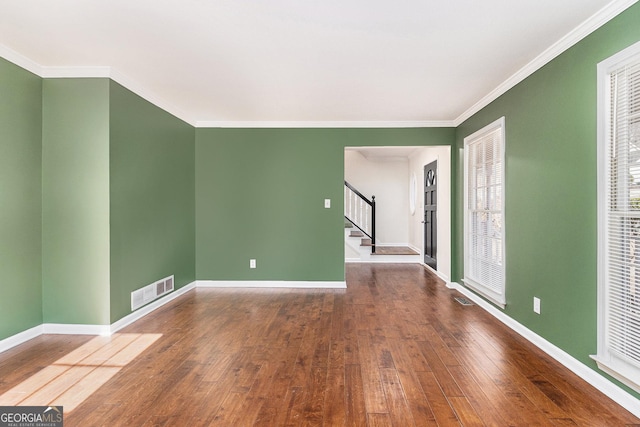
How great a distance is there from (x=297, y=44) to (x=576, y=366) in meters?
3.15

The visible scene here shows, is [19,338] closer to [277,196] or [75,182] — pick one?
[75,182]

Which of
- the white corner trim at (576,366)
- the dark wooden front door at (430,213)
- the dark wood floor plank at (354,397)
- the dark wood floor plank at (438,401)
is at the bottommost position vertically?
the dark wood floor plank at (438,401)

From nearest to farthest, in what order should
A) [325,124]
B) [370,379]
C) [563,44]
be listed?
[370,379] → [563,44] → [325,124]

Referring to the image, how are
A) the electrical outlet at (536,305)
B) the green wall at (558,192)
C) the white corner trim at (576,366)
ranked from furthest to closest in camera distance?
the electrical outlet at (536,305) < the green wall at (558,192) < the white corner trim at (576,366)

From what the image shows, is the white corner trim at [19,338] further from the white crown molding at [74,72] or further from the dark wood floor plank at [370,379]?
the dark wood floor plank at [370,379]

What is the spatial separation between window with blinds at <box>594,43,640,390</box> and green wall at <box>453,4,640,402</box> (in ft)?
0.33

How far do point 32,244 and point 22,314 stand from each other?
615mm

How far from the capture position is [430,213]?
21.4 ft

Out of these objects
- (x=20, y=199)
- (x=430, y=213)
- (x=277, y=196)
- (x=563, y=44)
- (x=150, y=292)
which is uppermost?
(x=563, y=44)

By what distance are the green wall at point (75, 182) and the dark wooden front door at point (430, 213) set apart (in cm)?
500

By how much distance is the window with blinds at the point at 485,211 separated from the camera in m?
3.70

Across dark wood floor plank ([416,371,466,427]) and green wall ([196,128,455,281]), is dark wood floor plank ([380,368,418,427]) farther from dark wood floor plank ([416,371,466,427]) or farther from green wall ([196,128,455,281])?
green wall ([196,128,455,281])

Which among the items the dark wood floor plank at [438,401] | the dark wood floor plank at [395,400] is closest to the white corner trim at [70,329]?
the dark wood floor plank at [395,400]

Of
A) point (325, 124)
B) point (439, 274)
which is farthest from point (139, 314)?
point (439, 274)
